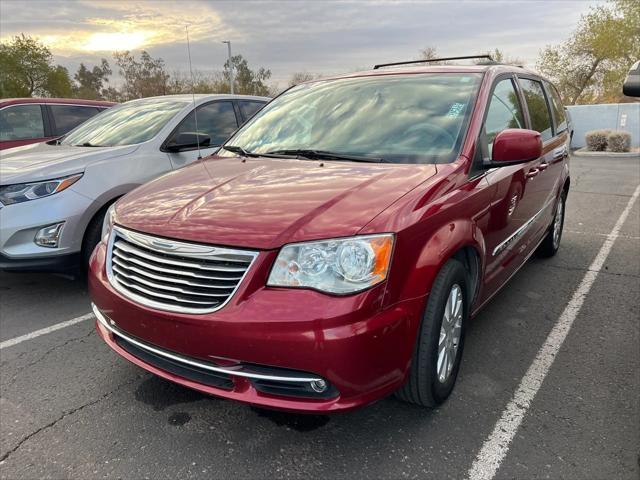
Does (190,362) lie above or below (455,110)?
below

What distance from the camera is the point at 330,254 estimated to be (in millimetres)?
1927

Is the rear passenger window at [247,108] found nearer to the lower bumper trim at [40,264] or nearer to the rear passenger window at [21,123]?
the lower bumper trim at [40,264]

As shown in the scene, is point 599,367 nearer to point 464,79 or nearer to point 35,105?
point 464,79

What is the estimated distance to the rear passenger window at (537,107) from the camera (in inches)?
149

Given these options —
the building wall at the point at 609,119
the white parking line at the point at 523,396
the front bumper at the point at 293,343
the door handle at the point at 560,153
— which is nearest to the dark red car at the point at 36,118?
the front bumper at the point at 293,343

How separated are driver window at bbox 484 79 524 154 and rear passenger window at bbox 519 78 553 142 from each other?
30cm

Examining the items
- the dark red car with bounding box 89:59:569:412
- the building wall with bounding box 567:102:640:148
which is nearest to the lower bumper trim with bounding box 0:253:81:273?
the dark red car with bounding box 89:59:569:412

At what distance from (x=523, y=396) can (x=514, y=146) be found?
135cm

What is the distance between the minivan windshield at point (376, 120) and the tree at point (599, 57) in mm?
33286

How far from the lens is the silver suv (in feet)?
12.3

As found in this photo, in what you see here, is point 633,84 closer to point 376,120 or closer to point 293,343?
point 376,120

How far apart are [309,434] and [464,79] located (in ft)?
7.61

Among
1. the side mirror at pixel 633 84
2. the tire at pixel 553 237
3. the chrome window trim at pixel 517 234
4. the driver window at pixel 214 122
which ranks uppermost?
the side mirror at pixel 633 84

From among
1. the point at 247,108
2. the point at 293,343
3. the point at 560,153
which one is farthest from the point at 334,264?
the point at 247,108
